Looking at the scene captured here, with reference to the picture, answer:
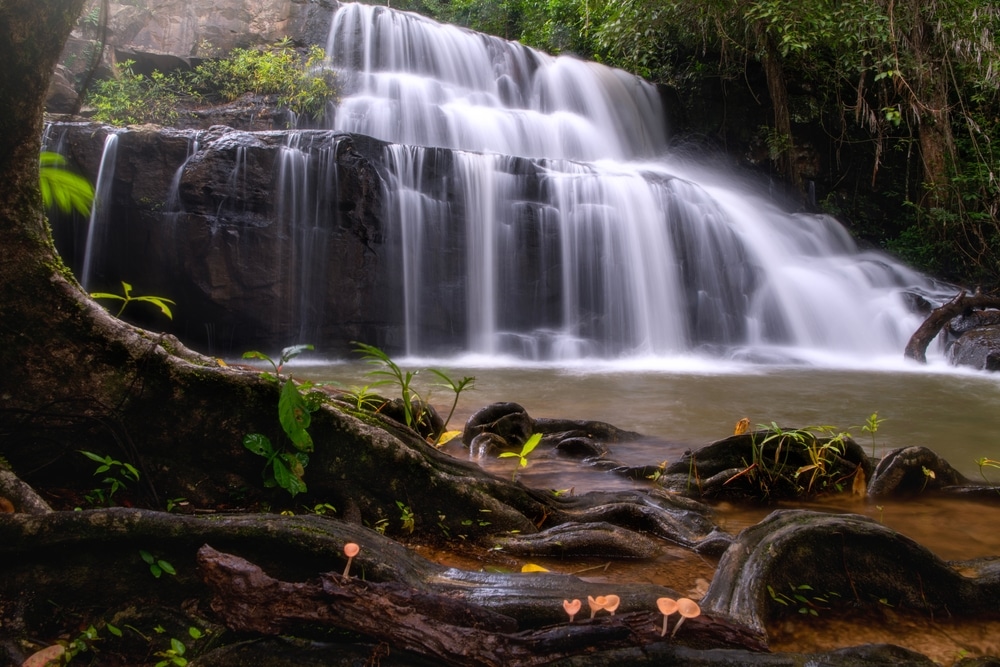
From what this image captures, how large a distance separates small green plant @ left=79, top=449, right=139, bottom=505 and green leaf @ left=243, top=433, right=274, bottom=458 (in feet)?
1.25

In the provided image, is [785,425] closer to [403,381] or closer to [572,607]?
[403,381]

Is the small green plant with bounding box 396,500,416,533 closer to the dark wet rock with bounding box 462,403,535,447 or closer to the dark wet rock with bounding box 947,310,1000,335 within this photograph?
the dark wet rock with bounding box 462,403,535,447

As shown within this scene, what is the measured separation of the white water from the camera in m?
12.0

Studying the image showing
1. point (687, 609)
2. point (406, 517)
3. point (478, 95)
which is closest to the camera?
point (687, 609)

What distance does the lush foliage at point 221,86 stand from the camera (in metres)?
14.0

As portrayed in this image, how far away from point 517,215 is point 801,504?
9.32 meters

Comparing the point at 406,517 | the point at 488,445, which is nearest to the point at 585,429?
the point at 488,445

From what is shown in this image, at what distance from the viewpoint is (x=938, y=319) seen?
11.2 meters

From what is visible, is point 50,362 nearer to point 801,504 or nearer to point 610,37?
point 801,504

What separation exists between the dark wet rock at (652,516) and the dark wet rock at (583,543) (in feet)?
0.64

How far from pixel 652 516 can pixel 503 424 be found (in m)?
1.97

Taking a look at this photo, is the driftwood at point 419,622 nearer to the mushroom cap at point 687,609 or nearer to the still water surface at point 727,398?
the mushroom cap at point 687,609

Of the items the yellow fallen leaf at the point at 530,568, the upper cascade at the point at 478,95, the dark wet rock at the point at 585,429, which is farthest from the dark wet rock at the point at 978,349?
the yellow fallen leaf at the point at 530,568

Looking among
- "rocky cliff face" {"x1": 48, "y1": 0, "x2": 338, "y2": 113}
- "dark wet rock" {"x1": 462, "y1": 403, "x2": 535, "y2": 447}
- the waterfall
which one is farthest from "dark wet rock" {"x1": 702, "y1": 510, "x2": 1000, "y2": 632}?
"rocky cliff face" {"x1": 48, "y1": 0, "x2": 338, "y2": 113}
